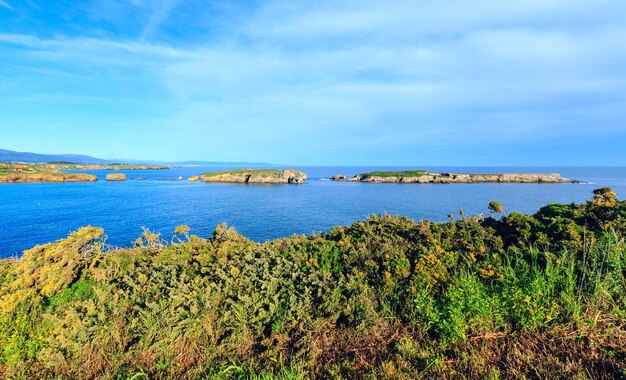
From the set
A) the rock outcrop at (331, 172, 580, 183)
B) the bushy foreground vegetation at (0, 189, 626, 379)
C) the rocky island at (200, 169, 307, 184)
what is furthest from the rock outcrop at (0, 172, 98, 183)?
the bushy foreground vegetation at (0, 189, 626, 379)

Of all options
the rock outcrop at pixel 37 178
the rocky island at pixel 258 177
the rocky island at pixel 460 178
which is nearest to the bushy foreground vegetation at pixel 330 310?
the rocky island at pixel 258 177

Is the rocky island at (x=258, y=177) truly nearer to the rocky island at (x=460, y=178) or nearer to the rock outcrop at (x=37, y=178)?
the rocky island at (x=460, y=178)

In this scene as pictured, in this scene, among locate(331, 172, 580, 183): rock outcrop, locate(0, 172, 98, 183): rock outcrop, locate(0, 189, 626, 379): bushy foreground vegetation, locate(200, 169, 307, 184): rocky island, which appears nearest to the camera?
locate(0, 189, 626, 379): bushy foreground vegetation

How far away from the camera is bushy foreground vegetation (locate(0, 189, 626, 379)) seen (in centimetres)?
488

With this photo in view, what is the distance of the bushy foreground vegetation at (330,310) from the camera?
4875 millimetres

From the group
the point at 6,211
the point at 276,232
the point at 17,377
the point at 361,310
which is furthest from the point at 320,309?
the point at 6,211

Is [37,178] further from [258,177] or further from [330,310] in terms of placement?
[330,310]

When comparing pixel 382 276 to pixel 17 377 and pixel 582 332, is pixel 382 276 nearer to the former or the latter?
pixel 582 332

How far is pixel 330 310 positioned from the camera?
6047 millimetres

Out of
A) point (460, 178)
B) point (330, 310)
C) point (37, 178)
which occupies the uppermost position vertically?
point (460, 178)

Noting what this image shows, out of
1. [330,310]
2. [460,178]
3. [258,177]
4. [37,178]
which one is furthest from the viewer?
[460,178]

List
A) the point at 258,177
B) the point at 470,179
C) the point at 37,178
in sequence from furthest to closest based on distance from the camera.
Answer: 1. the point at 470,179
2. the point at 258,177
3. the point at 37,178

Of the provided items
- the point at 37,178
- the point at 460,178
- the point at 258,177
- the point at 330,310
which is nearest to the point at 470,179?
the point at 460,178

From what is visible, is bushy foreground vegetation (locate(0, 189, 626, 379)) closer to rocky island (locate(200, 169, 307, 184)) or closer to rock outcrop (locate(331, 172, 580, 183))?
rocky island (locate(200, 169, 307, 184))
